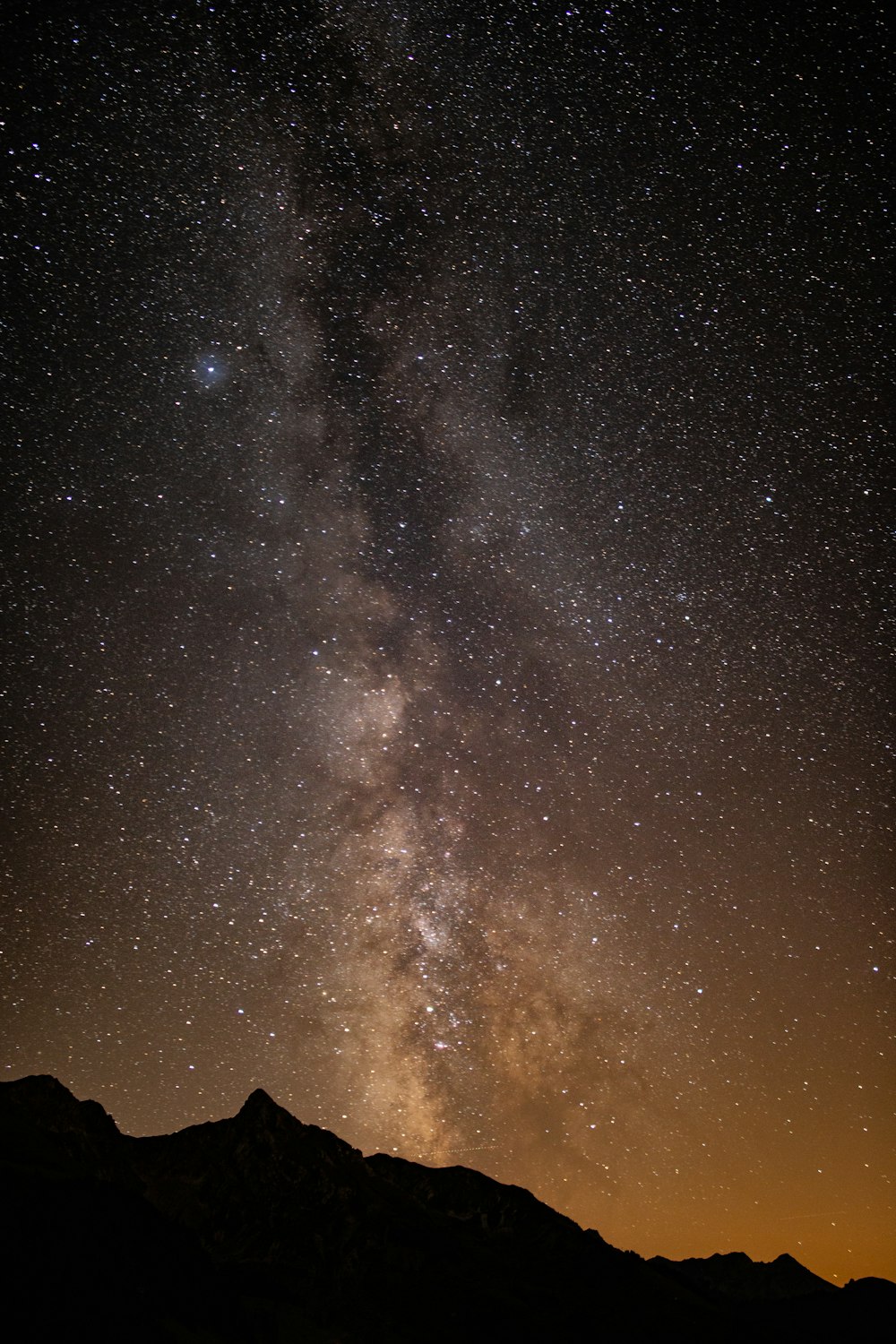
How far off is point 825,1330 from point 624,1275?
100973 mm

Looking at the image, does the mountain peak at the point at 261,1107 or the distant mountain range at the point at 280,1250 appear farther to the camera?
the mountain peak at the point at 261,1107

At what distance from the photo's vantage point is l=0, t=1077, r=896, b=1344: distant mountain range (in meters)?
63.2

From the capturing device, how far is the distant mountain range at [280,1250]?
207 feet

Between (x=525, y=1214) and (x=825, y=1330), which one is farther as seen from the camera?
(x=825, y=1330)

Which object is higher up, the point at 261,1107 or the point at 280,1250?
the point at 261,1107

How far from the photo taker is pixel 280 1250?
11156 cm

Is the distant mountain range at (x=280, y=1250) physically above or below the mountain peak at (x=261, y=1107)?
below

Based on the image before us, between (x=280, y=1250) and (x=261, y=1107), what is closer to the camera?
(x=280, y=1250)

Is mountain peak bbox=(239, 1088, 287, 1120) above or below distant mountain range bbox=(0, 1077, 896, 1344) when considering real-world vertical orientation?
above

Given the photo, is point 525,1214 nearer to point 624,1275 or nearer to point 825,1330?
point 624,1275

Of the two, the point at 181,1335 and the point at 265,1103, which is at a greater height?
the point at 265,1103

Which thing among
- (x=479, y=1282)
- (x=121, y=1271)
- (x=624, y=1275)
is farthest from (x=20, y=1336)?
(x=624, y=1275)

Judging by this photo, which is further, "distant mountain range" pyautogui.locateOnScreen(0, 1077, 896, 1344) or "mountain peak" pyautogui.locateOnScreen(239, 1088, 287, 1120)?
"mountain peak" pyautogui.locateOnScreen(239, 1088, 287, 1120)

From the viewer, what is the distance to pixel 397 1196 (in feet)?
449
